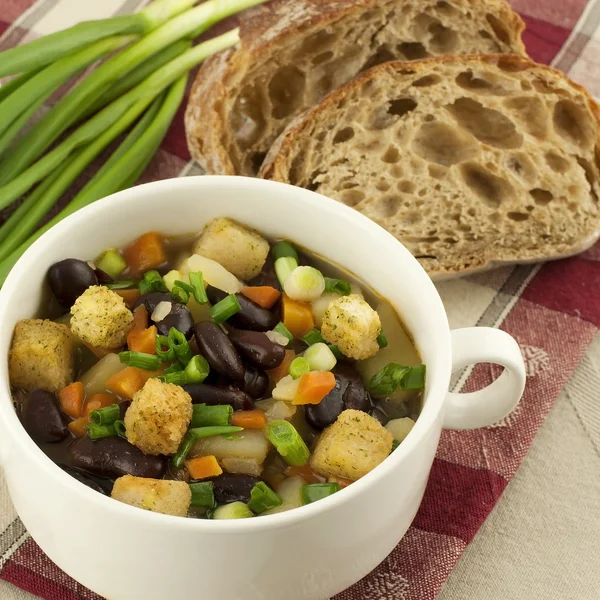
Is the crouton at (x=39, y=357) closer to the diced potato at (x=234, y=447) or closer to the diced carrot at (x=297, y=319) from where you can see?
the diced potato at (x=234, y=447)

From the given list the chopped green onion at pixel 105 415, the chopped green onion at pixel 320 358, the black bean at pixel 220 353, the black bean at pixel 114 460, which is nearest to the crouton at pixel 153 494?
the black bean at pixel 114 460

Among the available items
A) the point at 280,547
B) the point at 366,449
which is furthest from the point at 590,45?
the point at 280,547

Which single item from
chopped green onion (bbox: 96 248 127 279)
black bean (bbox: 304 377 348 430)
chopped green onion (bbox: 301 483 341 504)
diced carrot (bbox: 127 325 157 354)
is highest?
chopped green onion (bbox: 96 248 127 279)

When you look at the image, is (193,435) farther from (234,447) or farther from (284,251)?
(284,251)

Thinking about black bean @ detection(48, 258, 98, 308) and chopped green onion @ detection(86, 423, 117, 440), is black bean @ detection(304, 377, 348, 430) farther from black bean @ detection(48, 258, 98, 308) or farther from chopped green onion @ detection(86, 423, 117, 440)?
black bean @ detection(48, 258, 98, 308)

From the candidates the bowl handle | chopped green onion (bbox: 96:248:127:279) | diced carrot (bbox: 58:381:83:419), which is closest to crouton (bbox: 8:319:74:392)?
diced carrot (bbox: 58:381:83:419)

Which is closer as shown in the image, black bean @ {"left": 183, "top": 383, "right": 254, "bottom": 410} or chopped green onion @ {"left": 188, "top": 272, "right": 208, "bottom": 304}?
black bean @ {"left": 183, "top": 383, "right": 254, "bottom": 410}

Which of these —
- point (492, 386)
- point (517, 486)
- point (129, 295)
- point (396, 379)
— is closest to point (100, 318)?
point (129, 295)
